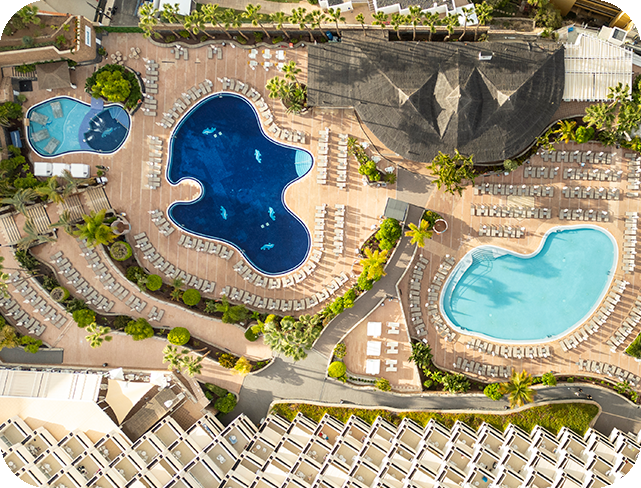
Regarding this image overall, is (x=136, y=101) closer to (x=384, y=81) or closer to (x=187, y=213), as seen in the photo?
(x=187, y=213)

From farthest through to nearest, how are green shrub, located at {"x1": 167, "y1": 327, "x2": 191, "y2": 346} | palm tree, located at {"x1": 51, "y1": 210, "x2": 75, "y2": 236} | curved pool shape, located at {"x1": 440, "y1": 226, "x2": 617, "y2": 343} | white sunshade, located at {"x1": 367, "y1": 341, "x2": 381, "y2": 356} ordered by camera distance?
curved pool shape, located at {"x1": 440, "y1": 226, "x2": 617, "y2": 343}
white sunshade, located at {"x1": 367, "y1": 341, "x2": 381, "y2": 356}
green shrub, located at {"x1": 167, "y1": 327, "x2": 191, "y2": 346}
palm tree, located at {"x1": 51, "y1": 210, "x2": 75, "y2": 236}

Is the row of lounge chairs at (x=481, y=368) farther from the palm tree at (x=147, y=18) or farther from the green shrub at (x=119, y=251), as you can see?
the palm tree at (x=147, y=18)

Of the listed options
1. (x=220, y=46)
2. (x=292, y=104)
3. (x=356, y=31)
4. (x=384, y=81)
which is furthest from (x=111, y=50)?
(x=384, y=81)

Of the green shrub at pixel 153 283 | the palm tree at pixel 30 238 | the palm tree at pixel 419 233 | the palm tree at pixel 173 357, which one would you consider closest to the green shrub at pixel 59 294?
the palm tree at pixel 30 238

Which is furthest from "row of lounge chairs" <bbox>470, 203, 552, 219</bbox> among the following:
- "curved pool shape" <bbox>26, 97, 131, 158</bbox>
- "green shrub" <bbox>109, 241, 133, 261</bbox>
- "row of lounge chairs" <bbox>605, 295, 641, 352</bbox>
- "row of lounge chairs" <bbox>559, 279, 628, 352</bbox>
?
"curved pool shape" <bbox>26, 97, 131, 158</bbox>

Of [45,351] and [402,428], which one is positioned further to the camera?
[45,351]

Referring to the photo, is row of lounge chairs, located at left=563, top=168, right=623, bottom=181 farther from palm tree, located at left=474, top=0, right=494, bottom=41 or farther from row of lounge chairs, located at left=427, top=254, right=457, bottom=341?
palm tree, located at left=474, top=0, right=494, bottom=41

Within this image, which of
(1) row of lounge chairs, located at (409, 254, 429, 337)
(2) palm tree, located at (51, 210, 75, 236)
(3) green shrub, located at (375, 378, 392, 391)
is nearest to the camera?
(2) palm tree, located at (51, 210, 75, 236)
